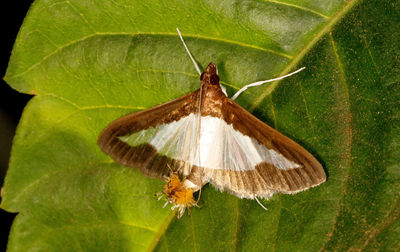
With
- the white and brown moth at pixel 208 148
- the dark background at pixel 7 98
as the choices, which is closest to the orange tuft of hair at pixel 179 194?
the white and brown moth at pixel 208 148

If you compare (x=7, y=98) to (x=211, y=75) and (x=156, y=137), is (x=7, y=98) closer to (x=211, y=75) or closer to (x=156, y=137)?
(x=156, y=137)

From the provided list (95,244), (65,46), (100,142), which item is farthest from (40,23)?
(95,244)

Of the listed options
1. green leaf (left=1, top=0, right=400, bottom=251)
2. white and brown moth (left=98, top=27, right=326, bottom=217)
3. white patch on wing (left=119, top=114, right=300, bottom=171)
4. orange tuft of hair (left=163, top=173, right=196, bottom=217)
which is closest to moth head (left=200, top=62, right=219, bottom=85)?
white and brown moth (left=98, top=27, right=326, bottom=217)

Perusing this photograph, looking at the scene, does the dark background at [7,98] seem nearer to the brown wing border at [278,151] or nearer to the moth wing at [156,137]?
the moth wing at [156,137]

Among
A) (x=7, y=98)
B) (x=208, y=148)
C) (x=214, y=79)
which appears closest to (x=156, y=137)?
(x=208, y=148)

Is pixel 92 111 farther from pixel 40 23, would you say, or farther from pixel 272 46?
pixel 272 46

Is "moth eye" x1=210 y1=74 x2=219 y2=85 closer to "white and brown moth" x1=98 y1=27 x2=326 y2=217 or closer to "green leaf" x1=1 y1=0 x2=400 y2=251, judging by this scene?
"white and brown moth" x1=98 y1=27 x2=326 y2=217
